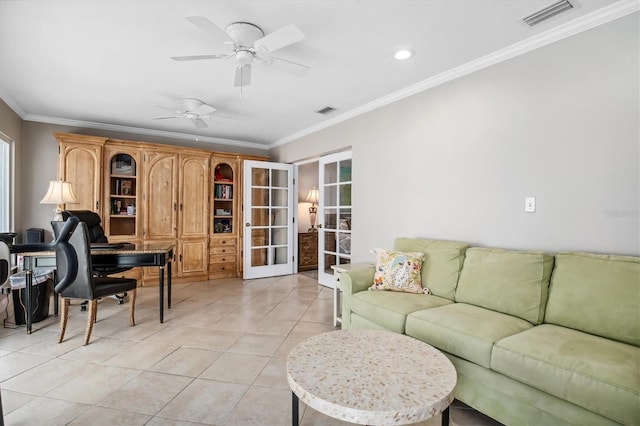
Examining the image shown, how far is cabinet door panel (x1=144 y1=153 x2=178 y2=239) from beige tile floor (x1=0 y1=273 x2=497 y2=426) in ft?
4.45

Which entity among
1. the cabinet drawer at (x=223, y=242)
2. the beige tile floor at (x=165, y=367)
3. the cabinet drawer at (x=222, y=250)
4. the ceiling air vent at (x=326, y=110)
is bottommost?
the beige tile floor at (x=165, y=367)

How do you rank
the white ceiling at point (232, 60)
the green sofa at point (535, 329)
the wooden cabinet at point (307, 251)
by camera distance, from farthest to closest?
the wooden cabinet at point (307, 251)
the white ceiling at point (232, 60)
the green sofa at point (535, 329)

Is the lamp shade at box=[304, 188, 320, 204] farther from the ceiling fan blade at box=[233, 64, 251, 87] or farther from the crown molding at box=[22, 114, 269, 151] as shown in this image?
the ceiling fan blade at box=[233, 64, 251, 87]

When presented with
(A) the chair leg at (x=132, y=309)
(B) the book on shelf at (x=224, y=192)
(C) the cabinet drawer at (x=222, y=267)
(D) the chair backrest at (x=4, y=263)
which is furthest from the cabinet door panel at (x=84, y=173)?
(D) the chair backrest at (x=4, y=263)

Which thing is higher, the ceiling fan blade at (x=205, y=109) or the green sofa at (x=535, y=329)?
the ceiling fan blade at (x=205, y=109)

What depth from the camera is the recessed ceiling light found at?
103 inches

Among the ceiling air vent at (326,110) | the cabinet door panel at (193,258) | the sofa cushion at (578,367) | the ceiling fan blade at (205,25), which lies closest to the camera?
the sofa cushion at (578,367)

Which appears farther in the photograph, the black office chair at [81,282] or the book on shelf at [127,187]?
the book on shelf at [127,187]

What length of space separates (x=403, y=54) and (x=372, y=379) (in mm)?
2470

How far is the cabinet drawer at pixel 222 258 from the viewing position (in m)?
5.43

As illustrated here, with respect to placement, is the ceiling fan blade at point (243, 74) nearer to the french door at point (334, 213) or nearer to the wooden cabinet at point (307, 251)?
the french door at point (334, 213)

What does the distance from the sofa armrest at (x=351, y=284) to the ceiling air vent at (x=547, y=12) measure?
2234 mm

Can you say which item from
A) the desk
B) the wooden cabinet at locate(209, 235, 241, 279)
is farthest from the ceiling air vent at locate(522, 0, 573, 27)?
the wooden cabinet at locate(209, 235, 241, 279)

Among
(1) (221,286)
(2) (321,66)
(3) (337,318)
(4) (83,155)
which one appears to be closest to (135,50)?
(2) (321,66)
